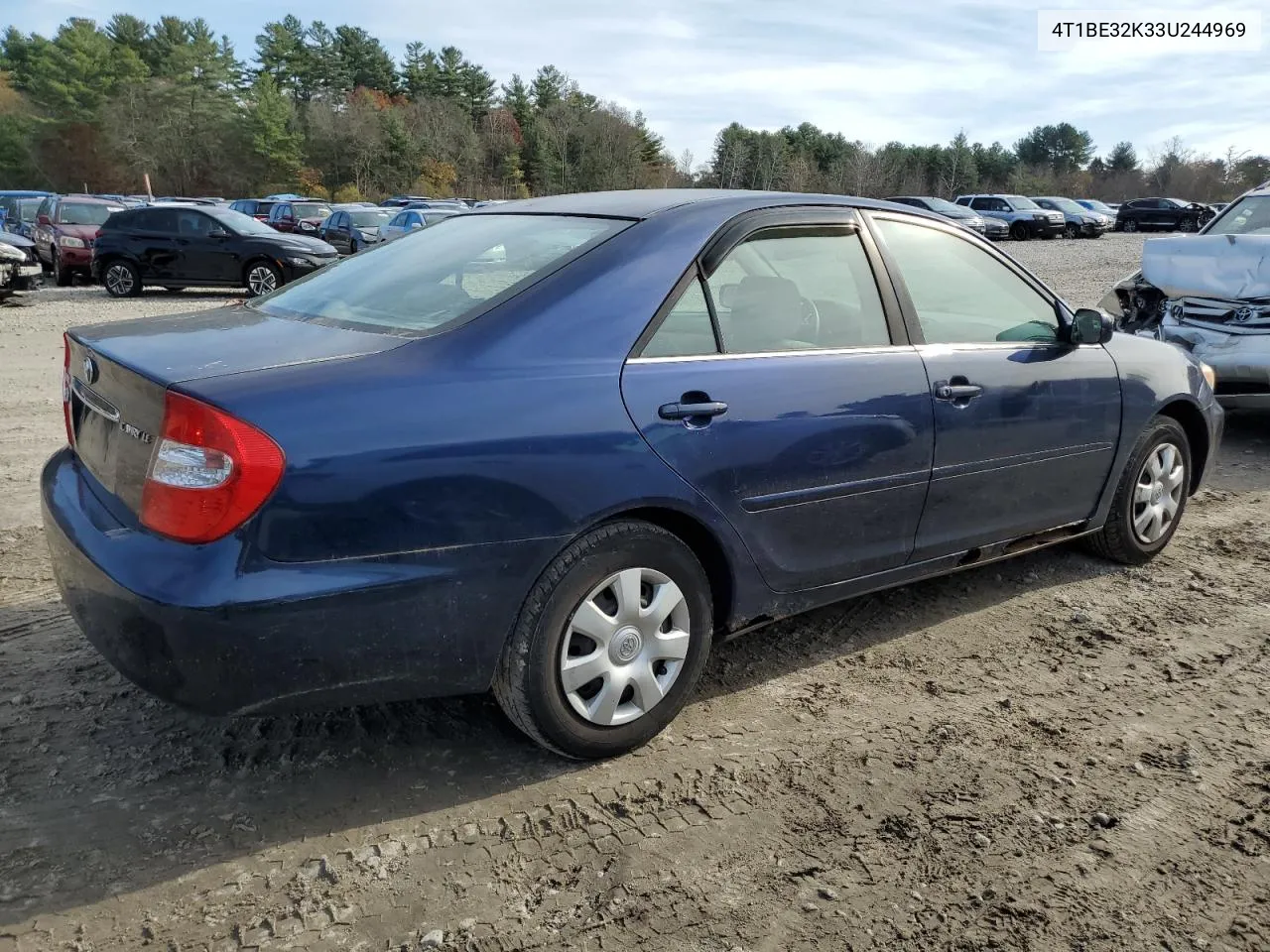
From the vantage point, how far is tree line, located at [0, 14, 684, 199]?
6625 centimetres

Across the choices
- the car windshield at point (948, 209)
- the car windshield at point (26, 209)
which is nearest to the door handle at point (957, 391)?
the car windshield at point (948, 209)

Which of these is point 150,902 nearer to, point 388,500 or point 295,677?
point 295,677

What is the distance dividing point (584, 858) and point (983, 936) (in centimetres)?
96

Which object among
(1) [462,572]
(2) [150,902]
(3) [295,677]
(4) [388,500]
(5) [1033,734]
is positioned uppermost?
(4) [388,500]

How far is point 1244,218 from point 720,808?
759cm

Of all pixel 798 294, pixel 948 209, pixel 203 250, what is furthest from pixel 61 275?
pixel 948 209

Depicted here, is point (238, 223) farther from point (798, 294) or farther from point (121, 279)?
point (798, 294)

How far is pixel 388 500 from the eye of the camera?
244cm

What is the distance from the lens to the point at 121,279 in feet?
55.9

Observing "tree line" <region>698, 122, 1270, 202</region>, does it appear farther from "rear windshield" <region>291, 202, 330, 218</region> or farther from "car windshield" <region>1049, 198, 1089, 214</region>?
"rear windshield" <region>291, 202, 330, 218</region>

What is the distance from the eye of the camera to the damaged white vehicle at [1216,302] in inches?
265

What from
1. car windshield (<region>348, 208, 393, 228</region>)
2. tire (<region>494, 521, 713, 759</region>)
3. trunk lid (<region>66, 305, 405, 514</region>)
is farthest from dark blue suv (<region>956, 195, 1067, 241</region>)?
trunk lid (<region>66, 305, 405, 514</region>)

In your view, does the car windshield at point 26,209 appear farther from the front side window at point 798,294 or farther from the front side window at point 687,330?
the front side window at point 687,330

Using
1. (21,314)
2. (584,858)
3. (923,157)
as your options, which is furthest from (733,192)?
(923,157)
